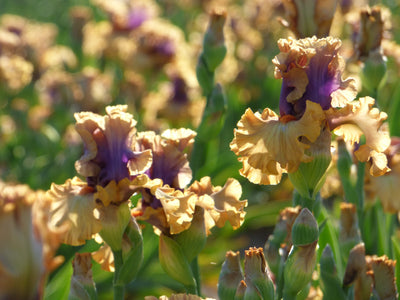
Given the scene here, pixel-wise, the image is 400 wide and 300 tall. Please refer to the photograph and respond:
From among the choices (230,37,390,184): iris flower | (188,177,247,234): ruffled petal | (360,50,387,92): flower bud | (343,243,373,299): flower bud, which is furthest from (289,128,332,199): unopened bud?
(360,50,387,92): flower bud

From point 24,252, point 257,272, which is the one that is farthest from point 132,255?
point 24,252

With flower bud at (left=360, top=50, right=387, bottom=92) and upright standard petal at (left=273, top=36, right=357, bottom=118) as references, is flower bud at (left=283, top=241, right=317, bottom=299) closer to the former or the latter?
upright standard petal at (left=273, top=36, right=357, bottom=118)

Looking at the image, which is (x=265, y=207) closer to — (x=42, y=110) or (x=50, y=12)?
(x=42, y=110)

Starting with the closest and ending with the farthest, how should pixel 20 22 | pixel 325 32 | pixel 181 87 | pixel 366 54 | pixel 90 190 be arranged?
pixel 90 190 < pixel 325 32 < pixel 366 54 < pixel 181 87 < pixel 20 22

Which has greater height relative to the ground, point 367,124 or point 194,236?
point 367,124

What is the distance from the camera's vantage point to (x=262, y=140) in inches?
39.8

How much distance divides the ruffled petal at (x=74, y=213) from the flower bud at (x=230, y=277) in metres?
0.28

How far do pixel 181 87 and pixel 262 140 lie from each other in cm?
197

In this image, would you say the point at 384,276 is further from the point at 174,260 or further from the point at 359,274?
the point at 174,260

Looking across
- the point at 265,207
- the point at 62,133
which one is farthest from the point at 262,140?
the point at 62,133

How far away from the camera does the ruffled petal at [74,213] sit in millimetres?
1062

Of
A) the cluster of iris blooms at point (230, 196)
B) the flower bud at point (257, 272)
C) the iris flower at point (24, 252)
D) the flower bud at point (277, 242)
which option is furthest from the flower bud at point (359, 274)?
the iris flower at point (24, 252)

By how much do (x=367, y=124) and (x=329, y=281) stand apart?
376mm

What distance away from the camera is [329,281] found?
1.25 meters
